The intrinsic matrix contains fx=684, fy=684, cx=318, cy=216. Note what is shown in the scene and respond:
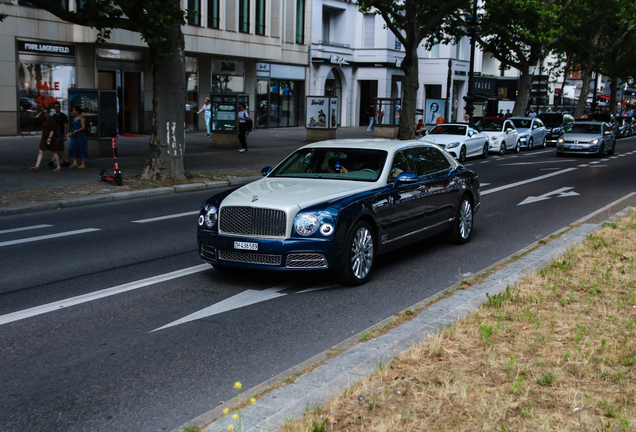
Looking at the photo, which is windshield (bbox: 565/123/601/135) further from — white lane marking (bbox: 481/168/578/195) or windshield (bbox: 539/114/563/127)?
windshield (bbox: 539/114/563/127)

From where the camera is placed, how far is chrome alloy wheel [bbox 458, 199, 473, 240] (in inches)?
391

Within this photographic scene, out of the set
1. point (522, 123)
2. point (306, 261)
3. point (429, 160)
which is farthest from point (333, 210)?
point (522, 123)

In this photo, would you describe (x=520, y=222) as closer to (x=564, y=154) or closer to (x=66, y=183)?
(x=66, y=183)

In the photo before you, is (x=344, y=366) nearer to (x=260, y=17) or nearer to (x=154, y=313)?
(x=154, y=313)

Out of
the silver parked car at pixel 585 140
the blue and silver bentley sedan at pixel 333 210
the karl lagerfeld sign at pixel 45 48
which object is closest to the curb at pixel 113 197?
the blue and silver bentley sedan at pixel 333 210

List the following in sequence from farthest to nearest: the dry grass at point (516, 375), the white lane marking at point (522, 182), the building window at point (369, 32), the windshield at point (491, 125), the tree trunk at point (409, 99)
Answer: the building window at point (369, 32)
the windshield at point (491, 125)
the tree trunk at point (409, 99)
the white lane marking at point (522, 182)
the dry grass at point (516, 375)

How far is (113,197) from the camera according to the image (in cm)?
1481

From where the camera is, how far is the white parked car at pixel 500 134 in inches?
1166

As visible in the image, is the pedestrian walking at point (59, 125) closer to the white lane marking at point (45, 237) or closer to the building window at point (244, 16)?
the white lane marking at point (45, 237)

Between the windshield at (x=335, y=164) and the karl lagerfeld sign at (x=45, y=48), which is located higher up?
the karl lagerfeld sign at (x=45, y=48)

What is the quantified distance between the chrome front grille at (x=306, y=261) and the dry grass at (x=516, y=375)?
176 centimetres

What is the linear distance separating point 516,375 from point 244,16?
1331 inches

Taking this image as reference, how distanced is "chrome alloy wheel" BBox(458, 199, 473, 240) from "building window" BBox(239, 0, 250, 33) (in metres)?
28.0

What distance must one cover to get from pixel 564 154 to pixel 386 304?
25.3 m
